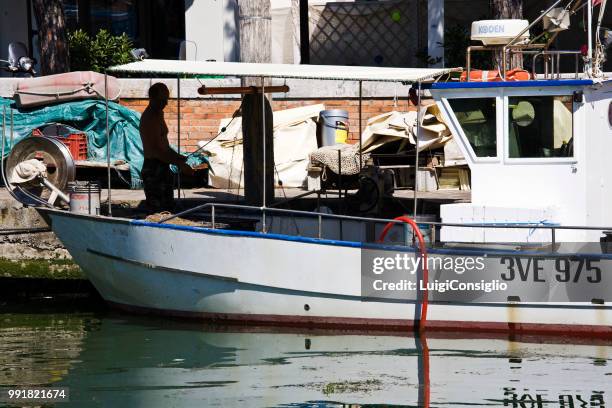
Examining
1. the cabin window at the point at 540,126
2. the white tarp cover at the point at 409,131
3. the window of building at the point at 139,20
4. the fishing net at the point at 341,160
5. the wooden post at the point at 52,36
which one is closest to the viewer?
the cabin window at the point at 540,126

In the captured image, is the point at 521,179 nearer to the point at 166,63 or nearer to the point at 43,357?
the point at 166,63

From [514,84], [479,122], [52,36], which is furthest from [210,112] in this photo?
[514,84]

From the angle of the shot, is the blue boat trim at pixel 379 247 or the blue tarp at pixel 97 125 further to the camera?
the blue tarp at pixel 97 125

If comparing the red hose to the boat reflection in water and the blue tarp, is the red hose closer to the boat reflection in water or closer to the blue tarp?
the boat reflection in water

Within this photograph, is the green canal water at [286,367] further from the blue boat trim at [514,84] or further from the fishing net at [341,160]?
the fishing net at [341,160]

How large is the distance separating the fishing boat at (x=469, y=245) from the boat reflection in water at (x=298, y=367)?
273 millimetres

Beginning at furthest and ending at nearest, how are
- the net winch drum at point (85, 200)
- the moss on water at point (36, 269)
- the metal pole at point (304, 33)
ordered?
the metal pole at point (304, 33) < the moss on water at point (36, 269) < the net winch drum at point (85, 200)

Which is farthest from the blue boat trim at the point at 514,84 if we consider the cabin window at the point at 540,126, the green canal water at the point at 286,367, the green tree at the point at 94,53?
the green tree at the point at 94,53

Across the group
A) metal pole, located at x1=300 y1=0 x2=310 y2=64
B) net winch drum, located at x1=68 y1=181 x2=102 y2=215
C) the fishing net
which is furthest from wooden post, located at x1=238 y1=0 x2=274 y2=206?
metal pole, located at x1=300 y1=0 x2=310 y2=64

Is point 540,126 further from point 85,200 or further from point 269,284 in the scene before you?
point 85,200

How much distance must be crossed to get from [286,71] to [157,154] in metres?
1.87

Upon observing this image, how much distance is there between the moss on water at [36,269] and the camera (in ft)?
43.4

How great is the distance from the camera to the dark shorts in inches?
486

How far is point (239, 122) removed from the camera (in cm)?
1586
